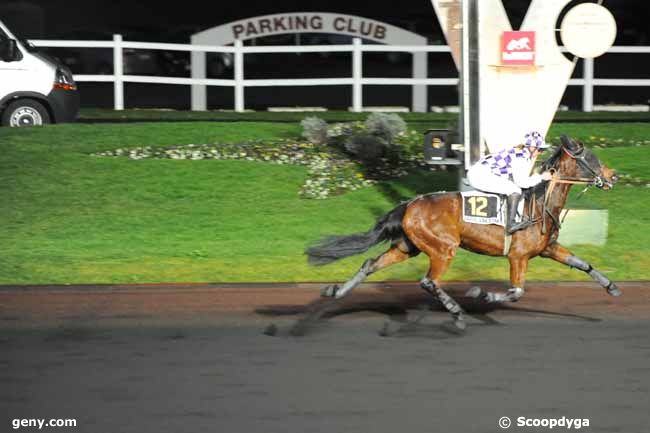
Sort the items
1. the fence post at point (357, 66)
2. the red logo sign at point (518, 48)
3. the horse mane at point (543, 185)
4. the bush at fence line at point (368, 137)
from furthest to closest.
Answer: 1. the fence post at point (357, 66)
2. the bush at fence line at point (368, 137)
3. the red logo sign at point (518, 48)
4. the horse mane at point (543, 185)

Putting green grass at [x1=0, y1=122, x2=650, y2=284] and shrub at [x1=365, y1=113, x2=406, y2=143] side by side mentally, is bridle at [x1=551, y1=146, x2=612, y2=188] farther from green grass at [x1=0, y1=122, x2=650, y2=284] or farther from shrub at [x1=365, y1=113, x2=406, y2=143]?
shrub at [x1=365, y1=113, x2=406, y2=143]

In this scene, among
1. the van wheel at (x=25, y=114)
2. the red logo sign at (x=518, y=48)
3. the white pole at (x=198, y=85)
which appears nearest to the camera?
the red logo sign at (x=518, y=48)

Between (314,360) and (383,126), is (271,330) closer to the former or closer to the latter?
(314,360)

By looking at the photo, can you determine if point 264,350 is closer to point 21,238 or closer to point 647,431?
point 647,431

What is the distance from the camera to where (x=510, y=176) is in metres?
10.4

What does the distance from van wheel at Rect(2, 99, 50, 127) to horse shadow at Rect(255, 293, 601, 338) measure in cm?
986

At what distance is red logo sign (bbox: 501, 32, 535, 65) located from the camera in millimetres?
14719

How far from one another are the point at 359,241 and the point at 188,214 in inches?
214

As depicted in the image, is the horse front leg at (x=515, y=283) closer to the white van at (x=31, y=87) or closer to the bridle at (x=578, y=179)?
the bridle at (x=578, y=179)

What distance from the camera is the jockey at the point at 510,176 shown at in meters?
10.4

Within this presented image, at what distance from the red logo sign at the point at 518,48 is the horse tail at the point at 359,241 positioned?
4.77 meters

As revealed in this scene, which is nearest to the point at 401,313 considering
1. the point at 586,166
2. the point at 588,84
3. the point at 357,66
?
the point at 586,166

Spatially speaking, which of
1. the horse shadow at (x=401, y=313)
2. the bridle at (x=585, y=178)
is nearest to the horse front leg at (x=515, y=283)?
the horse shadow at (x=401, y=313)

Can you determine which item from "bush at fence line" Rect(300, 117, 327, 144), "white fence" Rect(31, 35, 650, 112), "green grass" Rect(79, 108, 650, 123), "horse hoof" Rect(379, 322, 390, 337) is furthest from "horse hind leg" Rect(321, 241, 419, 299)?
"white fence" Rect(31, 35, 650, 112)
